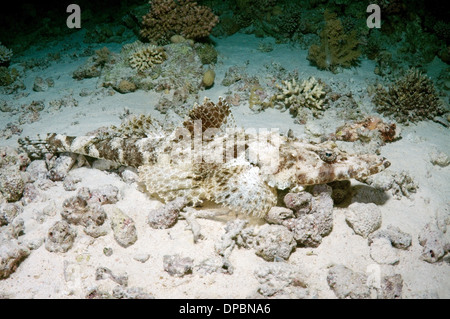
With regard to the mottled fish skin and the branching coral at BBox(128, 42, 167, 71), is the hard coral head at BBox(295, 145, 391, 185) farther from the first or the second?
the branching coral at BBox(128, 42, 167, 71)

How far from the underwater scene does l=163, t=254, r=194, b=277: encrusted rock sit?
19 millimetres

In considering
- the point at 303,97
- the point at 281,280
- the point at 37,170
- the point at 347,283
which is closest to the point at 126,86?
the point at 37,170

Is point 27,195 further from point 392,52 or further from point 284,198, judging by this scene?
point 392,52

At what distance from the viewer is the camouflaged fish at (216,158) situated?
13.1 ft

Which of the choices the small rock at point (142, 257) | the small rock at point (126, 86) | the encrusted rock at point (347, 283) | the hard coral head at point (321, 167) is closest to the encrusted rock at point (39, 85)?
the small rock at point (126, 86)

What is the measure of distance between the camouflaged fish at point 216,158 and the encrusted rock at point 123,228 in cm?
62

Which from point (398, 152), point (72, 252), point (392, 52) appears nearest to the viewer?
point (72, 252)

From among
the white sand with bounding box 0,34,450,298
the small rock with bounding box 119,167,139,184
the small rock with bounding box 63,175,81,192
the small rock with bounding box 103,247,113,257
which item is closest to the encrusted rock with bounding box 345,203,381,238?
the white sand with bounding box 0,34,450,298

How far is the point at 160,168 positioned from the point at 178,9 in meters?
7.01

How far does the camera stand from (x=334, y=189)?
4.24 metres

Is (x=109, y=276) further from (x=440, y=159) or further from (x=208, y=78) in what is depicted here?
(x=440, y=159)

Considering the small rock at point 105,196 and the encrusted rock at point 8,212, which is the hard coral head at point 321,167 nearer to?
the small rock at point 105,196
